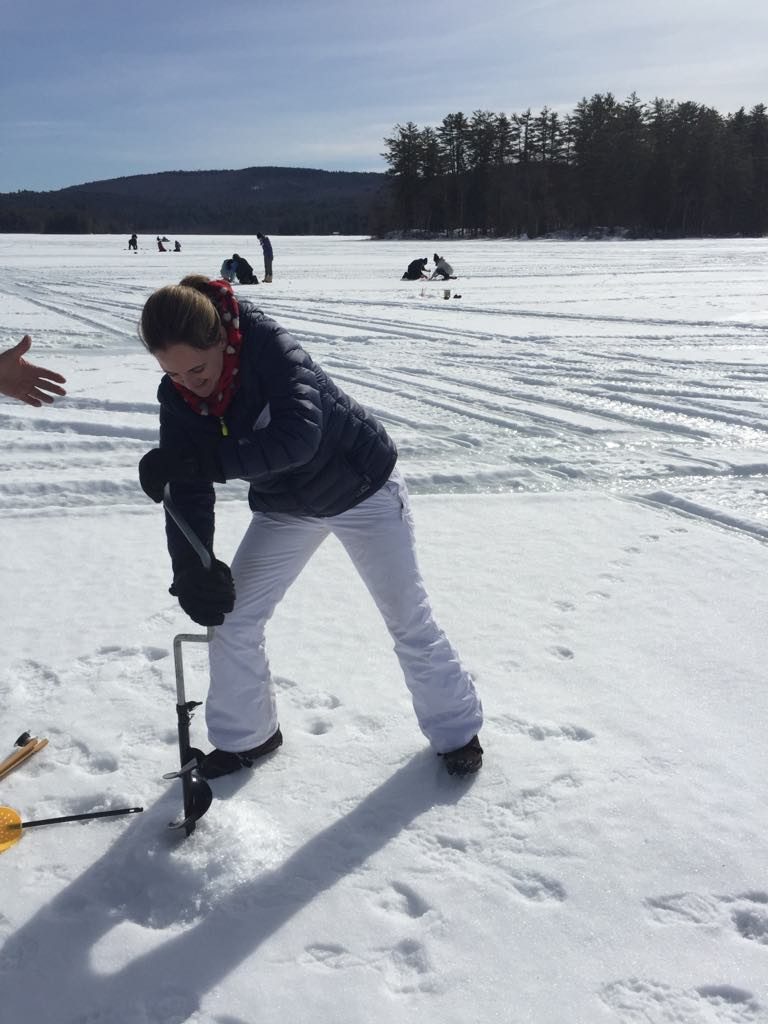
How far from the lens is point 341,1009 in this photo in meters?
2.08

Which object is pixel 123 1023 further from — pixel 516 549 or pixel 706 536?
pixel 706 536

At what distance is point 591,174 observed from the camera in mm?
68438

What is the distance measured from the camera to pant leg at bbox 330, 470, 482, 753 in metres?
2.79

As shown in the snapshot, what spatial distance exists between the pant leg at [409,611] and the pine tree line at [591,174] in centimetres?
6509

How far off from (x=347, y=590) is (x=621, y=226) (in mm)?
69291

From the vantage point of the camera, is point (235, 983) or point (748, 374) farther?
point (748, 374)

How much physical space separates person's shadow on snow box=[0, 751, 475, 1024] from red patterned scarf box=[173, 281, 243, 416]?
1332 millimetres

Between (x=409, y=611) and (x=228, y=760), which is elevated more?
(x=409, y=611)

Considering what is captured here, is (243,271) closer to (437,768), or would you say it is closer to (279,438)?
(437,768)

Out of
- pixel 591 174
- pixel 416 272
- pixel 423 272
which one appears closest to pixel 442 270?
pixel 416 272

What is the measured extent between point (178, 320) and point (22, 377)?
129cm

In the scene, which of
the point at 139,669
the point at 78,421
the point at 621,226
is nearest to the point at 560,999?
the point at 139,669

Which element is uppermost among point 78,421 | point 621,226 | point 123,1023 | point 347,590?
point 621,226

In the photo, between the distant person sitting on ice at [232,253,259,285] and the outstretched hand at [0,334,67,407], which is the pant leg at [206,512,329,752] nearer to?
the outstretched hand at [0,334,67,407]
